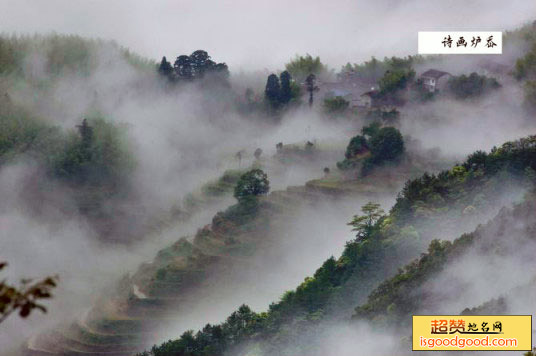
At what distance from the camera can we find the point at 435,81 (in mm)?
54281

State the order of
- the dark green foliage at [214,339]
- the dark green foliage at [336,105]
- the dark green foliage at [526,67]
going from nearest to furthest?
the dark green foliage at [214,339]
the dark green foliage at [526,67]
the dark green foliage at [336,105]

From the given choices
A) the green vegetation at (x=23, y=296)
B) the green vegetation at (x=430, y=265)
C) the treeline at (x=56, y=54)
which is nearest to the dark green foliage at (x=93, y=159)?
the treeline at (x=56, y=54)

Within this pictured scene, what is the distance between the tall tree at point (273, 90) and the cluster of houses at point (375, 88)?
232cm

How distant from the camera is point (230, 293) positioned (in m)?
42.4

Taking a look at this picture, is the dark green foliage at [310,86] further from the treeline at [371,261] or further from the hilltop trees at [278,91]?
the treeline at [371,261]

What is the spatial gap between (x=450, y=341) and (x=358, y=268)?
12.1m

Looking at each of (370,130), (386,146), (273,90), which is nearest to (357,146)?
(370,130)

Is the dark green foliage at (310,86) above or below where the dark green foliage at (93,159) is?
above

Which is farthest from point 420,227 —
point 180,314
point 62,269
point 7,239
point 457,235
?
point 7,239

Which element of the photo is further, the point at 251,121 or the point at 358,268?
the point at 251,121

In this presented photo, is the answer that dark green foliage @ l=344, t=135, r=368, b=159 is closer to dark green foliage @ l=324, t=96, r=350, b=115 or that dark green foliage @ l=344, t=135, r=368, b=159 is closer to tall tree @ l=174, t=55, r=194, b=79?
dark green foliage @ l=324, t=96, r=350, b=115

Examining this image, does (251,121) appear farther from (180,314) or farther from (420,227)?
(420,227)

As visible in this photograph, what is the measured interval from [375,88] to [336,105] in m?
2.23

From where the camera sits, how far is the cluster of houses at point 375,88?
54.2 meters
